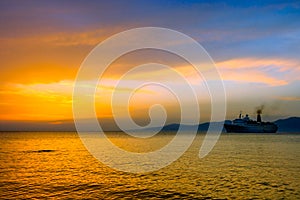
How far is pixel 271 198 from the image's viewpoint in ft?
113

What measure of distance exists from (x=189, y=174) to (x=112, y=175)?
12018 millimetres

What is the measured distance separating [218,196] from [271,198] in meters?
5.51

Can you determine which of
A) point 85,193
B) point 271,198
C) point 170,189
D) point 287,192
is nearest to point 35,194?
point 85,193

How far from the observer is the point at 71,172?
5500 centimetres

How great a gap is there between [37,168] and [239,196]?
4016cm

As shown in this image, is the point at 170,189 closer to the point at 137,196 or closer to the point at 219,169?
the point at 137,196

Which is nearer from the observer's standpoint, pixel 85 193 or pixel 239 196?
pixel 239 196

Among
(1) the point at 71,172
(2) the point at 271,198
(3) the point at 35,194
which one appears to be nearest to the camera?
(2) the point at 271,198

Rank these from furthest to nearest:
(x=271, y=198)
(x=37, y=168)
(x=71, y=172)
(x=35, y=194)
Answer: (x=37, y=168) → (x=71, y=172) → (x=35, y=194) → (x=271, y=198)

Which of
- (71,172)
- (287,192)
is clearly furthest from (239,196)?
(71,172)

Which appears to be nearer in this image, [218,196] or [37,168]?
[218,196]

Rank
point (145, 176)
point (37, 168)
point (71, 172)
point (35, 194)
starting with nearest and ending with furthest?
point (35, 194) < point (145, 176) < point (71, 172) < point (37, 168)

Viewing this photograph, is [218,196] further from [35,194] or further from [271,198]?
[35,194]

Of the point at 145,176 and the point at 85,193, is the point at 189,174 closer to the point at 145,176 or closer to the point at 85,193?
the point at 145,176
